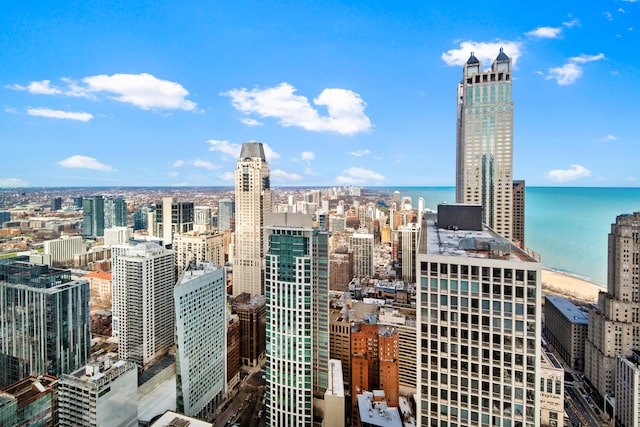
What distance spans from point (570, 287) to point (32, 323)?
3809cm

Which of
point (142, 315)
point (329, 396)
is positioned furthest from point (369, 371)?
point (142, 315)

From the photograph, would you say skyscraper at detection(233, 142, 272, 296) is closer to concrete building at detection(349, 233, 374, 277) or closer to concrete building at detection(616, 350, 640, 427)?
concrete building at detection(349, 233, 374, 277)

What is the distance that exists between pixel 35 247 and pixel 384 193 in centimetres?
3205

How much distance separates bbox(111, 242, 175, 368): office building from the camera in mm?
20250

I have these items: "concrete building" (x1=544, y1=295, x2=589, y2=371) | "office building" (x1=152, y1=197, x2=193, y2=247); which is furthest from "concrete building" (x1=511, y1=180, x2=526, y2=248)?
"office building" (x1=152, y1=197, x2=193, y2=247)

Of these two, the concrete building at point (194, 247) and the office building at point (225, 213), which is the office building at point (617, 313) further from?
the office building at point (225, 213)

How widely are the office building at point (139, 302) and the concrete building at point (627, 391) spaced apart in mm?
24887

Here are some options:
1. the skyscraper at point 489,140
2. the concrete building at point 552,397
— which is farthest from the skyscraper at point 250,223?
the concrete building at point 552,397

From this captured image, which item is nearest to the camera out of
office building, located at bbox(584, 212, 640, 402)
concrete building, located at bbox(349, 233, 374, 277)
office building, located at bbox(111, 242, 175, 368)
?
office building, located at bbox(584, 212, 640, 402)

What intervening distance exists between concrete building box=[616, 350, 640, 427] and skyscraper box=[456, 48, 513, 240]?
823cm

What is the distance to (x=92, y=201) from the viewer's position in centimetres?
2575

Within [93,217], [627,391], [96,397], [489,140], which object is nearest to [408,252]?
[489,140]

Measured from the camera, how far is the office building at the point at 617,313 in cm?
1727

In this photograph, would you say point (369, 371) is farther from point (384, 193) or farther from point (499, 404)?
point (384, 193)
